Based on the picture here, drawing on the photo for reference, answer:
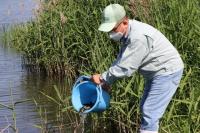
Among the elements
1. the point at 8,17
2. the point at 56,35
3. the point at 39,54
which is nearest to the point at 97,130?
the point at 56,35

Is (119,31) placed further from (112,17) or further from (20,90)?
(20,90)

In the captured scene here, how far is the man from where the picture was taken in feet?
12.9

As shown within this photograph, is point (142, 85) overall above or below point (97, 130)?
above

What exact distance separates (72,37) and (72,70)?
0.58m

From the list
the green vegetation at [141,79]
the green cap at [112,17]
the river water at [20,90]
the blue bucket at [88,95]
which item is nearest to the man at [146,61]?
the green cap at [112,17]

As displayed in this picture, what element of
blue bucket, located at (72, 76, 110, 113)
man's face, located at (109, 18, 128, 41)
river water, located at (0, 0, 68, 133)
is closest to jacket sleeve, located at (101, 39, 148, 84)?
man's face, located at (109, 18, 128, 41)

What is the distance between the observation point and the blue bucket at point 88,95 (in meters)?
4.26

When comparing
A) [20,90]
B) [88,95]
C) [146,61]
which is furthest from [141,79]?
[20,90]

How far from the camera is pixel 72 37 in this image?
27.9 feet

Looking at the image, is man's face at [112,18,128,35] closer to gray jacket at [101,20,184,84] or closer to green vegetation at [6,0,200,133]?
gray jacket at [101,20,184,84]

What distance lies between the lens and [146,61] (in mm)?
4055

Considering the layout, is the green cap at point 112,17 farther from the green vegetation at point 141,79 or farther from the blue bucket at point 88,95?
the green vegetation at point 141,79

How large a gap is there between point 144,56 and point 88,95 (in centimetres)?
90

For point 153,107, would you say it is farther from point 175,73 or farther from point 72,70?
point 72,70
